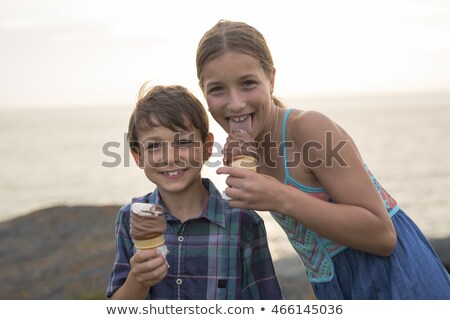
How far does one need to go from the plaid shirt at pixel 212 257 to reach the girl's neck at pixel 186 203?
0.06m

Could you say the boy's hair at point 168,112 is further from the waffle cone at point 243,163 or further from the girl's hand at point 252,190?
the girl's hand at point 252,190

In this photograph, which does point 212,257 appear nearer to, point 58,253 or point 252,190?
point 252,190

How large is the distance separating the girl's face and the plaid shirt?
0.59m

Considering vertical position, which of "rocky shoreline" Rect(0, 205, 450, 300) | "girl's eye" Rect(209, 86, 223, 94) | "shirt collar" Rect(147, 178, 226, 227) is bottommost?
"rocky shoreline" Rect(0, 205, 450, 300)

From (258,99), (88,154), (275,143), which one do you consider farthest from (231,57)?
(88,154)

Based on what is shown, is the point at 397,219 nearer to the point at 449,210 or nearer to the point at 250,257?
the point at 250,257

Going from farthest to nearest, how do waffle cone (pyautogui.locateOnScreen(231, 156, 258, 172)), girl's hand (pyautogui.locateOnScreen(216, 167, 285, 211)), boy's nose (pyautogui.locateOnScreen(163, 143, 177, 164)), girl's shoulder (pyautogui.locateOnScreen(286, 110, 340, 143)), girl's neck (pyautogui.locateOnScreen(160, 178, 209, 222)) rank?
girl's neck (pyautogui.locateOnScreen(160, 178, 209, 222)) → boy's nose (pyautogui.locateOnScreen(163, 143, 177, 164)) → waffle cone (pyautogui.locateOnScreen(231, 156, 258, 172)) → girl's shoulder (pyautogui.locateOnScreen(286, 110, 340, 143)) → girl's hand (pyautogui.locateOnScreen(216, 167, 285, 211))

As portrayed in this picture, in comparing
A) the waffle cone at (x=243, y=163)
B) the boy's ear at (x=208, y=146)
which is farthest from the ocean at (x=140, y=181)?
the waffle cone at (x=243, y=163)

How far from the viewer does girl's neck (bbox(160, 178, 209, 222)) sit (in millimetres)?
3711

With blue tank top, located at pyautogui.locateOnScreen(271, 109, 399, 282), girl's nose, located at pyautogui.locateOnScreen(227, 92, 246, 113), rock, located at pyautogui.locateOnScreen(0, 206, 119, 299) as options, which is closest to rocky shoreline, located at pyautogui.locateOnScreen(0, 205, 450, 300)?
rock, located at pyautogui.locateOnScreen(0, 206, 119, 299)

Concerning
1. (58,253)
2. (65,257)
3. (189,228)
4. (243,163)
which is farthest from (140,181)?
(243,163)

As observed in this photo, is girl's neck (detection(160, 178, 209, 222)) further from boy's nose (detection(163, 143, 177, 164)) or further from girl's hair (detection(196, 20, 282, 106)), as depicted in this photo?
girl's hair (detection(196, 20, 282, 106))

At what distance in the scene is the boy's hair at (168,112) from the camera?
3605 millimetres

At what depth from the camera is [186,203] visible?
12.2 feet
